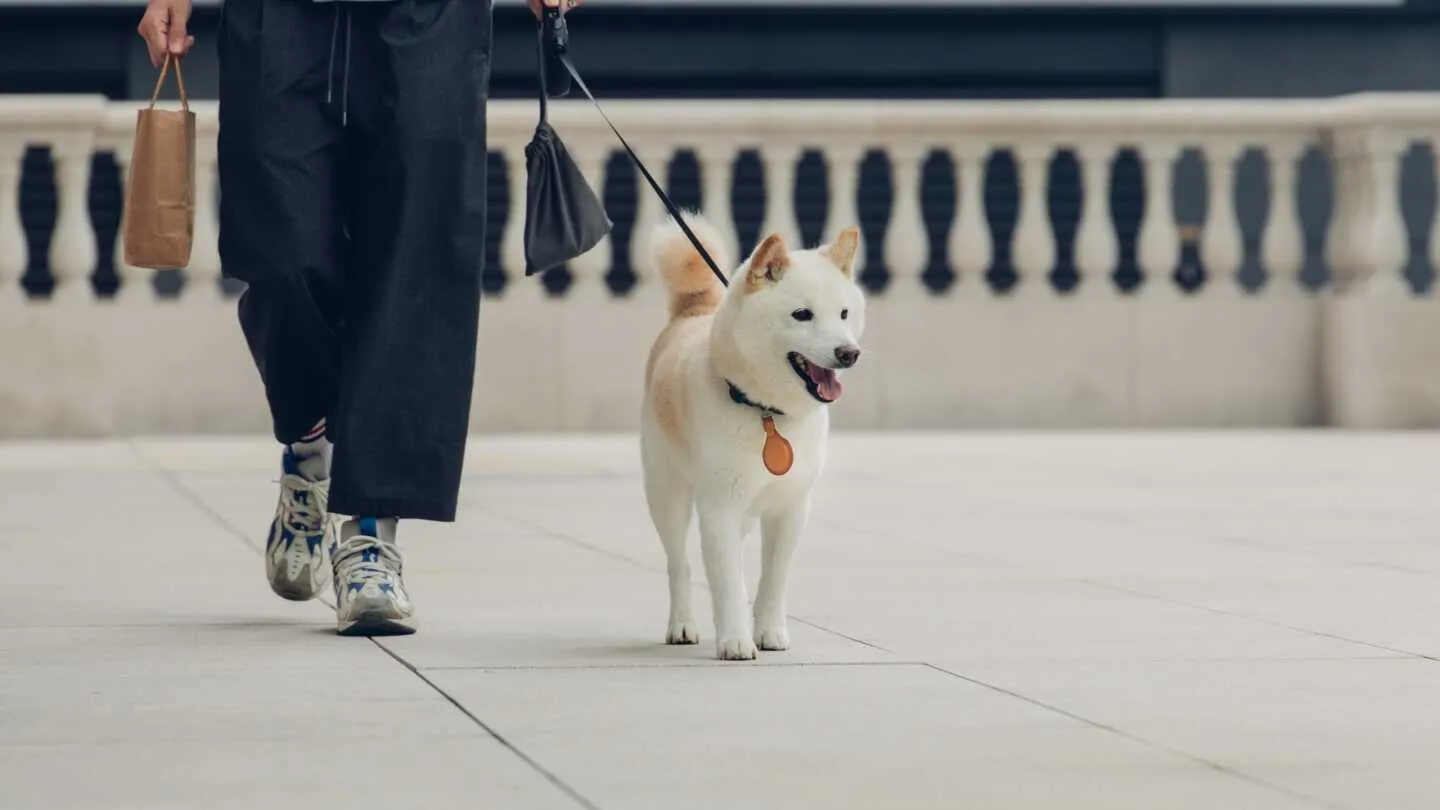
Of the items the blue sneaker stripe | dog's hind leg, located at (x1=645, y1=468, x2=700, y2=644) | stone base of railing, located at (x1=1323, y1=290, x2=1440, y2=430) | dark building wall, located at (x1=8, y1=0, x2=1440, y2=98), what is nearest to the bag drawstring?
the blue sneaker stripe

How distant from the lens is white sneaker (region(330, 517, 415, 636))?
15.0ft

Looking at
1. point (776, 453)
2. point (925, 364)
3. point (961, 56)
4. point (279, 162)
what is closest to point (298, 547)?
point (279, 162)

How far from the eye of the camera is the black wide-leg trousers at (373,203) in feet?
15.4

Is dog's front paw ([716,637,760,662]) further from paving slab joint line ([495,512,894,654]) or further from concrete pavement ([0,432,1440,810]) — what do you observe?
paving slab joint line ([495,512,894,654])

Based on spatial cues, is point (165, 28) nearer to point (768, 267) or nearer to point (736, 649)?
point (768, 267)

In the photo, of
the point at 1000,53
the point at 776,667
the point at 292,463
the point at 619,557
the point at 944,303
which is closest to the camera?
the point at 776,667

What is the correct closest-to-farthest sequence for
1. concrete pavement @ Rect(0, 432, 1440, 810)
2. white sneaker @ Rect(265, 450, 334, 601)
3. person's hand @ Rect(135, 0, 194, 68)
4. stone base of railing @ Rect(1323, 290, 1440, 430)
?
concrete pavement @ Rect(0, 432, 1440, 810)
person's hand @ Rect(135, 0, 194, 68)
white sneaker @ Rect(265, 450, 334, 601)
stone base of railing @ Rect(1323, 290, 1440, 430)

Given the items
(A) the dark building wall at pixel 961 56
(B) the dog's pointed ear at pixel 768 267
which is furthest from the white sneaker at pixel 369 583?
Result: (A) the dark building wall at pixel 961 56

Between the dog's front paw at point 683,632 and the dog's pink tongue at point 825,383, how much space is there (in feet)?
1.62

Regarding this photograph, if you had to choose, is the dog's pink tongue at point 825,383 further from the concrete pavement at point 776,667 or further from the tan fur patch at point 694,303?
the tan fur patch at point 694,303

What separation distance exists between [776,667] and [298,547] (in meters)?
1.24

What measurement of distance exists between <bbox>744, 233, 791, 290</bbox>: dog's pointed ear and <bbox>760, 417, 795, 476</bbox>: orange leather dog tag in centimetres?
22

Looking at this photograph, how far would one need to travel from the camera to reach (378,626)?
15.0 ft

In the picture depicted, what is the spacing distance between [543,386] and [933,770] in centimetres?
788
